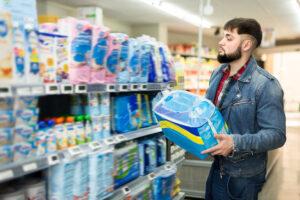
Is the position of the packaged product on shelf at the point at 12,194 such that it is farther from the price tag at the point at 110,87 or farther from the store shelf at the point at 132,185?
the price tag at the point at 110,87

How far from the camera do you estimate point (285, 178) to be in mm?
5867

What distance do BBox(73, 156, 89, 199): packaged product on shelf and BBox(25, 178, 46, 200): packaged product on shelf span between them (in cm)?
20

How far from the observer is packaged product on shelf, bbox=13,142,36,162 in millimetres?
1718

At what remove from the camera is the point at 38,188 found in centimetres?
194

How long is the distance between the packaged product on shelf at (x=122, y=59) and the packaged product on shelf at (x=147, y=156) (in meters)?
0.71

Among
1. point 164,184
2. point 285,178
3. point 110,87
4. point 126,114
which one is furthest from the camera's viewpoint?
point 285,178

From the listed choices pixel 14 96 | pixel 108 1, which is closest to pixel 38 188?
pixel 14 96

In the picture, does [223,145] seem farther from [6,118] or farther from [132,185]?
[6,118]

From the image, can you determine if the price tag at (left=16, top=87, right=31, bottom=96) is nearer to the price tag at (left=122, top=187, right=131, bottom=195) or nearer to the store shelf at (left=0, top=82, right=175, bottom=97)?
the store shelf at (left=0, top=82, right=175, bottom=97)

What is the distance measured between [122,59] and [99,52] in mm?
343

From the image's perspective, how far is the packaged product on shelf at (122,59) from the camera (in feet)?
8.18

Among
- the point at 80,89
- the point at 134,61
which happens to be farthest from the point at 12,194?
the point at 134,61

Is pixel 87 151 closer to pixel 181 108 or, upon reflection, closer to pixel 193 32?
pixel 181 108

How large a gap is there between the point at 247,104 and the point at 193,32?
9.15 meters
